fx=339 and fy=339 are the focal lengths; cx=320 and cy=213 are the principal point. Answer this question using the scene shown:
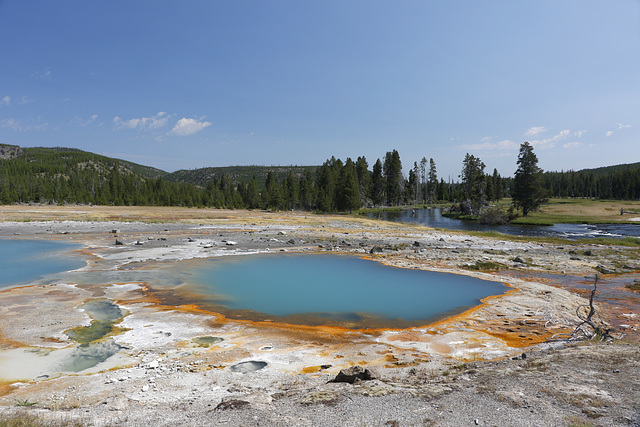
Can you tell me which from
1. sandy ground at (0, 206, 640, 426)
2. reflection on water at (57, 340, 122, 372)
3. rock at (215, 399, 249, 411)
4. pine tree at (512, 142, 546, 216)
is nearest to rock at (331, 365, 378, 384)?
sandy ground at (0, 206, 640, 426)

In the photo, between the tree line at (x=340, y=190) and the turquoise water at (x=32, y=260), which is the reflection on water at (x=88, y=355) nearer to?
the turquoise water at (x=32, y=260)

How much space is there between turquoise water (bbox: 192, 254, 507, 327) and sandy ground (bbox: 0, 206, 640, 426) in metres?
1.49

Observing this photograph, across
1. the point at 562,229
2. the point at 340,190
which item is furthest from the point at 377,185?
the point at 562,229

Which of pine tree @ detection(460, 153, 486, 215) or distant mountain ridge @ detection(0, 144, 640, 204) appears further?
distant mountain ridge @ detection(0, 144, 640, 204)

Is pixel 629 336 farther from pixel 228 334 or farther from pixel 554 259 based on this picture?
pixel 554 259

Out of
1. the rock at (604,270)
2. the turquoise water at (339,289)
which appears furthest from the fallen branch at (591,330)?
the rock at (604,270)

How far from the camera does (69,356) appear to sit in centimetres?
817

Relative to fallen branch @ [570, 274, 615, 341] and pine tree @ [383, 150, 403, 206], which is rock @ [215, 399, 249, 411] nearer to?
fallen branch @ [570, 274, 615, 341]

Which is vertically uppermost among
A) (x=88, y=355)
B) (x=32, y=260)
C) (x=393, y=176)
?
(x=393, y=176)

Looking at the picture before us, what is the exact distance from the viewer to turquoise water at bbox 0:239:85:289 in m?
17.3

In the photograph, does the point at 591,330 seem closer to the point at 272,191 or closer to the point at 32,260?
the point at 32,260

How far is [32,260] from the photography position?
71.4 feet

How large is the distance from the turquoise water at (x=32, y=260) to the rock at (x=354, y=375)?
16.7 metres

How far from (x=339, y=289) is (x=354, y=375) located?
32.2ft
